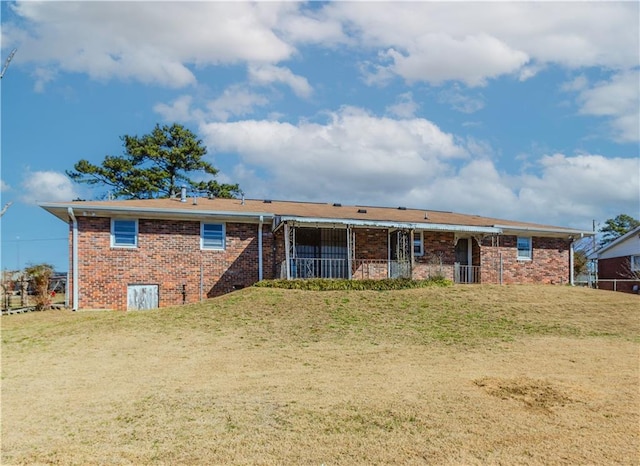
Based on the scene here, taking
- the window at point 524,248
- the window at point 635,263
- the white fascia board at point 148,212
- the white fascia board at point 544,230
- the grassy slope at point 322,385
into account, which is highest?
the white fascia board at point 148,212

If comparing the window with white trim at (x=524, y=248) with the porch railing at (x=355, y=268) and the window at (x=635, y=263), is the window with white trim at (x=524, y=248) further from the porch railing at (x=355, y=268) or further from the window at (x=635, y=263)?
the window at (x=635, y=263)

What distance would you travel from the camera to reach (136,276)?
18.2 meters

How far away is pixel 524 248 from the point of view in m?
→ 23.7

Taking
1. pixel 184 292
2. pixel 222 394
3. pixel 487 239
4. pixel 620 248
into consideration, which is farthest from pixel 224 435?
pixel 620 248

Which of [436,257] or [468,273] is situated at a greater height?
[436,257]

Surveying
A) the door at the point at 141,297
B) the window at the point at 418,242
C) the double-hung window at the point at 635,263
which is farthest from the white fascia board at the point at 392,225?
the double-hung window at the point at 635,263

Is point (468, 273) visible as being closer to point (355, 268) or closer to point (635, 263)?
point (355, 268)

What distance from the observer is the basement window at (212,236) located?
19.1 metres

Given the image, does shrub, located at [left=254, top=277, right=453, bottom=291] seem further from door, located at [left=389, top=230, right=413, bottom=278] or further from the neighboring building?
the neighboring building

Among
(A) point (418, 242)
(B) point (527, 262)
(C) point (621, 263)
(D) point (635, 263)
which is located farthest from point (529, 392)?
(C) point (621, 263)

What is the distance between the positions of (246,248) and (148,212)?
12.0 ft

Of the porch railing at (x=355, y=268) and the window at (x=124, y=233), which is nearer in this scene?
the window at (x=124, y=233)

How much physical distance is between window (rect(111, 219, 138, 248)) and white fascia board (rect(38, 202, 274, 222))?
1.00ft

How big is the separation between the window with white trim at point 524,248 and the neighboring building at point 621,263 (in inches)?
333
